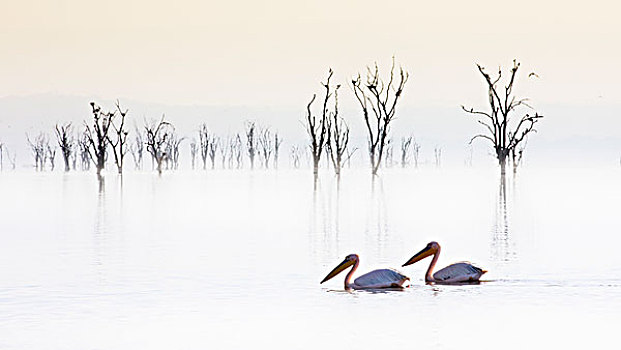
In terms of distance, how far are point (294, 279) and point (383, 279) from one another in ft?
5.22

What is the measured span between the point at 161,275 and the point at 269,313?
11.2 ft

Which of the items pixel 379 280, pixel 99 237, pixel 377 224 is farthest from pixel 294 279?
pixel 377 224

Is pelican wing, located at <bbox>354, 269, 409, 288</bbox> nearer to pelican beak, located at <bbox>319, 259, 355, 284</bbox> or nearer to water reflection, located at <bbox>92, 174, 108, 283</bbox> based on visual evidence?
pelican beak, located at <bbox>319, 259, 355, 284</bbox>

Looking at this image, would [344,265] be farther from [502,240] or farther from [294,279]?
[502,240]

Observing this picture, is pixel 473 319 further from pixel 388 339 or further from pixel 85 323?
pixel 85 323

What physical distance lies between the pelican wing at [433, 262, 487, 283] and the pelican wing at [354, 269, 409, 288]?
64 centimetres

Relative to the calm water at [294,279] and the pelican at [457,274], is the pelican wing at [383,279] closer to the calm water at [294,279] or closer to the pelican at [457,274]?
the calm water at [294,279]

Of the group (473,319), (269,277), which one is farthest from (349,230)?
(473,319)

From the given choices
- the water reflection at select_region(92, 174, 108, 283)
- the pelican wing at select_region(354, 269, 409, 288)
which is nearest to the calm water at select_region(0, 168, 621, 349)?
the water reflection at select_region(92, 174, 108, 283)

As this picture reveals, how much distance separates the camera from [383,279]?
12391mm

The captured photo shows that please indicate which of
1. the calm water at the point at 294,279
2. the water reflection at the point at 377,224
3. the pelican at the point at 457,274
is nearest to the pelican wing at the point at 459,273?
the pelican at the point at 457,274

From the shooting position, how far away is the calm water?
390 inches

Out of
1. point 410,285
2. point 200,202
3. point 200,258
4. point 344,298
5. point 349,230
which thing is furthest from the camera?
point 200,202

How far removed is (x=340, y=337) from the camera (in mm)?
9742
